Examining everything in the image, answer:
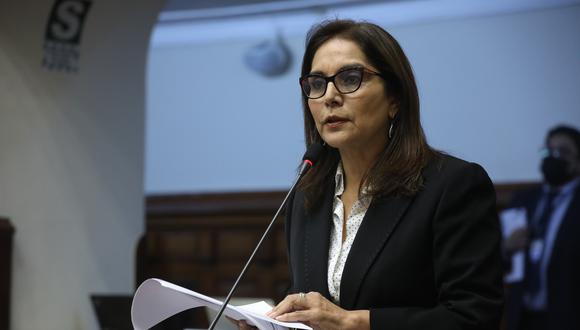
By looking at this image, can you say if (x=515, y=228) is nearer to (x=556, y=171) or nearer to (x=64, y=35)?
(x=556, y=171)

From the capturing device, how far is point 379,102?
2.03 metres

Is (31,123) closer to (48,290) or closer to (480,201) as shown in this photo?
(48,290)

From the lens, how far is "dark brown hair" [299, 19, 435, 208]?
1.99 m

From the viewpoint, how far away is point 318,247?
204 cm

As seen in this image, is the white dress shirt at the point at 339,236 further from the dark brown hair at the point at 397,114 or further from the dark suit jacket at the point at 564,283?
the dark suit jacket at the point at 564,283

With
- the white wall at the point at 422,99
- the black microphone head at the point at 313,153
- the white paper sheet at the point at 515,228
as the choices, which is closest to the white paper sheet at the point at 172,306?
the black microphone head at the point at 313,153

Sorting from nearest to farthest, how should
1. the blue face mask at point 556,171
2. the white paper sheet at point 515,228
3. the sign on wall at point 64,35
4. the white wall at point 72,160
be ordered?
the white wall at point 72,160, the sign on wall at point 64,35, the white paper sheet at point 515,228, the blue face mask at point 556,171

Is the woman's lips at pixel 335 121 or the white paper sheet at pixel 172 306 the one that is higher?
the woman's lips at pixel 335 121

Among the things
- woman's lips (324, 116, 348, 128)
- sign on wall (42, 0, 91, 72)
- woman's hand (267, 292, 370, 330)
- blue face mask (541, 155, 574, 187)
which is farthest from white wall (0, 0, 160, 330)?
woman's hand (267, 292, 370, 330)

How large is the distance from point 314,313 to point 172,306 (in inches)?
12.4

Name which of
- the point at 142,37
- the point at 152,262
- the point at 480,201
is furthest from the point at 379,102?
the point at 152,262

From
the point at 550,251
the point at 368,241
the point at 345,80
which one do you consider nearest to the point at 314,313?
the point at 368,241

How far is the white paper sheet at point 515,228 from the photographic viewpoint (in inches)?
205

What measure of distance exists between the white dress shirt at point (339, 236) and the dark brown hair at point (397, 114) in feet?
0.20
